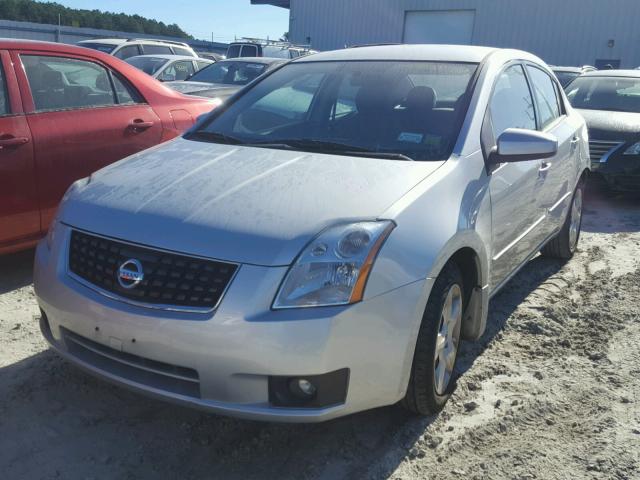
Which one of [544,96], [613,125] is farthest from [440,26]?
[544,96]

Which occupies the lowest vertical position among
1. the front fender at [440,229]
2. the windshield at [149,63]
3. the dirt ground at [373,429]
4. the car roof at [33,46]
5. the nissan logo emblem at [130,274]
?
the dirt ground at [373,429]

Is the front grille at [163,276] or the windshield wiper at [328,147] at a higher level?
the windshield wiper at [328,147]

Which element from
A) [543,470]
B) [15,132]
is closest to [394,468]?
[543,470]

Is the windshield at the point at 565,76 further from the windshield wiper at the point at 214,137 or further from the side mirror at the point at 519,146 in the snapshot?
the windshield wiper at the point at 214,137

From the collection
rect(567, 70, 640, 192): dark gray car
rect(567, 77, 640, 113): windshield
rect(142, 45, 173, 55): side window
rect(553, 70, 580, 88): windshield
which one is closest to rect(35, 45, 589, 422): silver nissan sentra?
rect(567, 70, 640, 192): dark gray car

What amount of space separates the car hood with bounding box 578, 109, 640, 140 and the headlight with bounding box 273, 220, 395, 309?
6.31 m

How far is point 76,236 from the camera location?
2.73 m

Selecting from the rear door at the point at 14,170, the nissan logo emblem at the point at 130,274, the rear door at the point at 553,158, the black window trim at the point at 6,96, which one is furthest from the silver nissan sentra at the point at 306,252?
the black window trim at the point at 6,96

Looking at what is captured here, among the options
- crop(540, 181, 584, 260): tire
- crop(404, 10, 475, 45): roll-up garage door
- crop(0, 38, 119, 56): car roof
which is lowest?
crop(540, 181, 584, 260): tire

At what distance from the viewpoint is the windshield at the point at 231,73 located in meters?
10.1

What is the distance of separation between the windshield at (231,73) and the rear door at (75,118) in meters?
5.19

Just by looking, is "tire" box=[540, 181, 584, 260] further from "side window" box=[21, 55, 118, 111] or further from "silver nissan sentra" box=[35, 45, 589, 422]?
"side window" box=[21, 55, 118, 111]

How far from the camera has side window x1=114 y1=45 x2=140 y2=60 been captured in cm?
1354

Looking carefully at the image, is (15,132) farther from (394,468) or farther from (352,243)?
(394,468)
